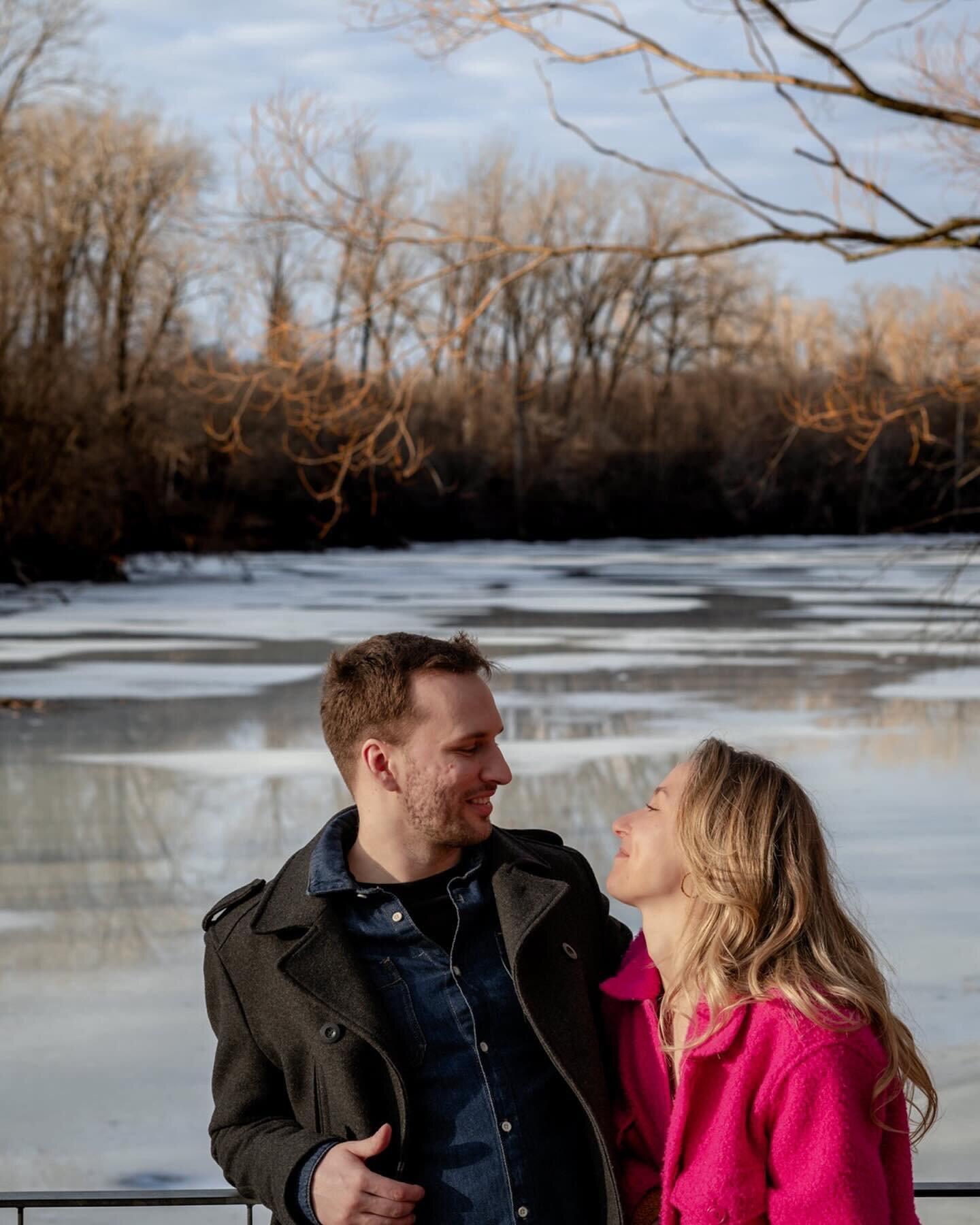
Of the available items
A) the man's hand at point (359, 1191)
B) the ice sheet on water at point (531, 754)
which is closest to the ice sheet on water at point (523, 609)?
the ice sheet on water at point (531, 754)

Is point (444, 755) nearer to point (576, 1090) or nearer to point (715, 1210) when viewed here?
point (576, 1090)

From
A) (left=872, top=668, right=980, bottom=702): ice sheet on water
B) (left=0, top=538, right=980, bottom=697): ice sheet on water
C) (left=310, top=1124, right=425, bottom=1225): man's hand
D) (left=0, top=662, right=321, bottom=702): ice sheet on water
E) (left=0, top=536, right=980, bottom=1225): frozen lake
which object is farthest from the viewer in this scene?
(left=0, top=538, right=980, bottom=697): ice sheet on water

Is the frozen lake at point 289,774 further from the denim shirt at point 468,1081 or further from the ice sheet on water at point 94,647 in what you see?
the denim shirt at point 468,1081

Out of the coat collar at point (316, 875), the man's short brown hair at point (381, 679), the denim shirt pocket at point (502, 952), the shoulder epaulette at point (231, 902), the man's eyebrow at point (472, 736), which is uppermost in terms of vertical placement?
the man's short brown hair at point (381, 679)

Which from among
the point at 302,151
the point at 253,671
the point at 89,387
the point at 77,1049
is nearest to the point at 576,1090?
the point at 77,1049

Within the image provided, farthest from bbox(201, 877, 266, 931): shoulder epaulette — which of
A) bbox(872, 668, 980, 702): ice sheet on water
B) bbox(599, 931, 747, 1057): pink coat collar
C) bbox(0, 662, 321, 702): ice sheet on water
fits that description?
bbox(872, 668, 980, 702): ice sheet on water

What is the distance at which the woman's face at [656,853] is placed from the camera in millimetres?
2033

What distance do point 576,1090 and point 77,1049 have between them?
2909 millimetres

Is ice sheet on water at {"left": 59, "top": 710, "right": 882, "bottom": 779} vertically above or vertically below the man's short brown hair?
below

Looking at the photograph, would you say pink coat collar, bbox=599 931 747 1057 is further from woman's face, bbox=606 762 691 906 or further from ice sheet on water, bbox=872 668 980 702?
ice sheet on water, bbox=872 668 980 702

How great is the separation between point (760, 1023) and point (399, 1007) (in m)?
0.45

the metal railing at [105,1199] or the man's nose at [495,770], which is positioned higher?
the man's nose at [495,770]

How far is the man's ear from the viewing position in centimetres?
219

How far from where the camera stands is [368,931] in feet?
6.96
